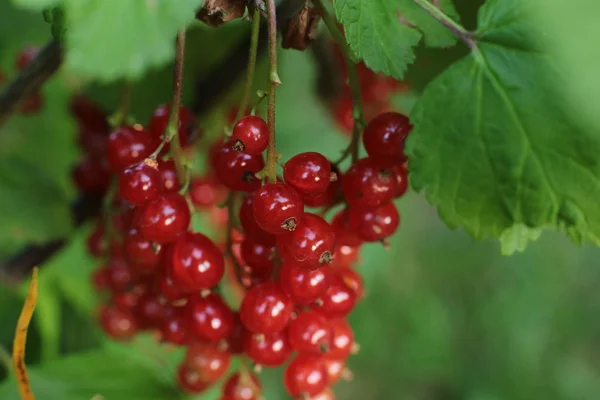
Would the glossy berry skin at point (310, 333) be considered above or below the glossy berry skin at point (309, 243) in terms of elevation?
below

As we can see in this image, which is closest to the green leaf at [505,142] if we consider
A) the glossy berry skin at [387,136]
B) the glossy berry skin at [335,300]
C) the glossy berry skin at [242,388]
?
the glossy berry skin at [387,136]

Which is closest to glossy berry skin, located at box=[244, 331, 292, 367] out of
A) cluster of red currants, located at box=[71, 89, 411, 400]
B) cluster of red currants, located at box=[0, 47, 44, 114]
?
cluster of red currants, located at box=[71, 89, 411, 400]

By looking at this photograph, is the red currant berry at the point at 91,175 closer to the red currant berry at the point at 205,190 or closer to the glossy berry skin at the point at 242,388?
the red currant berry at the point at 205,190

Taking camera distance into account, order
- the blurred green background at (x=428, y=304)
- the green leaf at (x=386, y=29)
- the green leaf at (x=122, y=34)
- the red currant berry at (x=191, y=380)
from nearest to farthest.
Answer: the green leaf at (x=122, y=34) < the green leaf at (x=386, y=29) < the red currant berry at (x=191, y=380) < the blurred green background at (x=428, y=304)

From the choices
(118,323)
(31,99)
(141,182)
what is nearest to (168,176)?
(141,182)

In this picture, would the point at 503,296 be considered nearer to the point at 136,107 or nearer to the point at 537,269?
the point at 537,269

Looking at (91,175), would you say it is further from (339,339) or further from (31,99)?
(339,339)

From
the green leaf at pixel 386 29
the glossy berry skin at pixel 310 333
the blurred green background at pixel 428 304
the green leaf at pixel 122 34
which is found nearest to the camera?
the green leaf at pixel 122 34

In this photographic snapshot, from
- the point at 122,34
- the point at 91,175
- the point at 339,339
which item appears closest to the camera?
the point at 122,34
